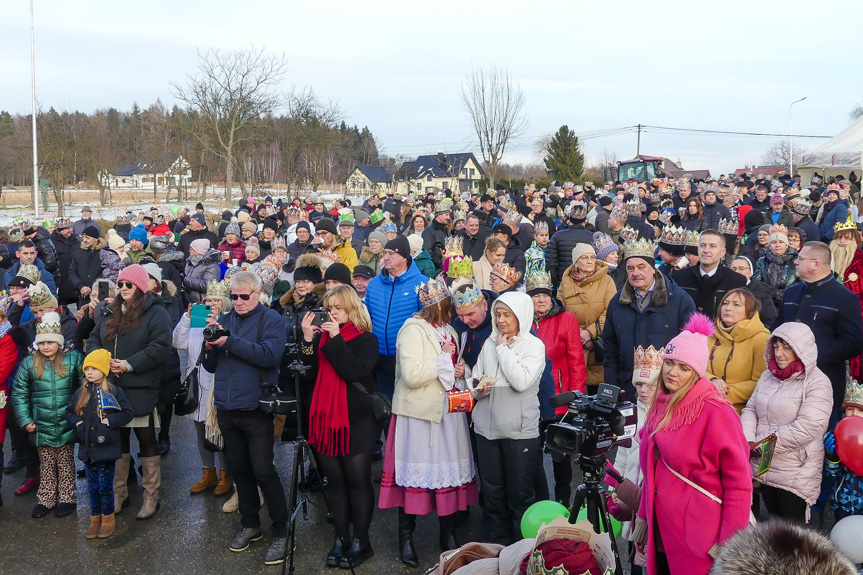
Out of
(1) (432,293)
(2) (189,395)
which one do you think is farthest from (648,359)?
(2) (189,395)

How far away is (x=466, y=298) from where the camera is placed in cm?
464

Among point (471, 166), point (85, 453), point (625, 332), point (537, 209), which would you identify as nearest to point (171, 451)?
point (85, 453)

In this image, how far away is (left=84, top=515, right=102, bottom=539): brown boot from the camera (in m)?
5.02

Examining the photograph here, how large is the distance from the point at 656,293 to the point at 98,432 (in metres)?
4.36

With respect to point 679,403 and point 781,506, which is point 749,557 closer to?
point 679,403

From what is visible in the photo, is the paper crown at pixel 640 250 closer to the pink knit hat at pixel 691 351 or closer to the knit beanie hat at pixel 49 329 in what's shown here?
the pink knit hat at pixel 691 351

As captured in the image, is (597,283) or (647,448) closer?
(647,448)

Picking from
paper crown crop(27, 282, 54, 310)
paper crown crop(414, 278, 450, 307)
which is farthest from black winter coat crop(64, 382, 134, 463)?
paper crown crop(414, 278, 450, 307)

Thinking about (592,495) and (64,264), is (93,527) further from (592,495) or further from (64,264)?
(64,264)

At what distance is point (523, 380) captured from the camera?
4.25 m

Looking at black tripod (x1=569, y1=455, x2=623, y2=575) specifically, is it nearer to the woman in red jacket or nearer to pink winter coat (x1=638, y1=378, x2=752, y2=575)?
pink winter coat (x1=638, y1=378, x2=752, y2=575)

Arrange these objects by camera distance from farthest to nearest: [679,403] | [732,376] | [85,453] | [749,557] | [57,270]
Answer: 1. [57,270]
2. [85,453]
3. [732,376]
4. [679,403]
5. [749,557]

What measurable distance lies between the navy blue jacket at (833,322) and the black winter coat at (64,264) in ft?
31.8

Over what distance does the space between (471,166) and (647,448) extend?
252 feet
